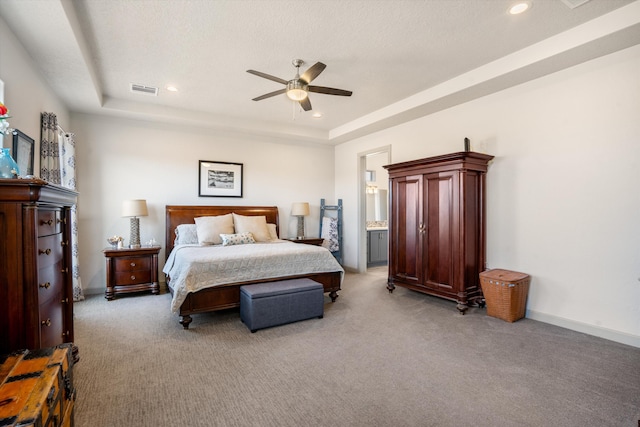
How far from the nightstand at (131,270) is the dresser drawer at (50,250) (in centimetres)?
249

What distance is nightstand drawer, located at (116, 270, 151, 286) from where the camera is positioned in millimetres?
4441

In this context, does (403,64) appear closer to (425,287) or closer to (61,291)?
(425,287)

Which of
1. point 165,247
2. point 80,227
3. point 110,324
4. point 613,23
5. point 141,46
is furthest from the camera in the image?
point 165,247

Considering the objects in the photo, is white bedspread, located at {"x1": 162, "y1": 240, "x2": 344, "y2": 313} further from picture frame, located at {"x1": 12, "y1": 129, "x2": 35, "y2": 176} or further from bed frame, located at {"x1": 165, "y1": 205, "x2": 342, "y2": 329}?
picture frame, located at {"x1": 12, "y1": 129, "x2": 35, "y2": 176}

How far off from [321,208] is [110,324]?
4.22 meters

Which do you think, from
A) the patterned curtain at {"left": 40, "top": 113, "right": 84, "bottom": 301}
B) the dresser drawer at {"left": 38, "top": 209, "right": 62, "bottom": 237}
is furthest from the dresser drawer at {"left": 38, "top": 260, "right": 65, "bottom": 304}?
the patterned curtain at {"left": 40, "top": 113, "right": 84, "bottom": 301}

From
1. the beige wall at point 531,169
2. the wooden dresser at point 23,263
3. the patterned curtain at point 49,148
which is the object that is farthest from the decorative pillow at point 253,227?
the wooden dresser at point 23,263

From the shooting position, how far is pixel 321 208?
21.8 ft

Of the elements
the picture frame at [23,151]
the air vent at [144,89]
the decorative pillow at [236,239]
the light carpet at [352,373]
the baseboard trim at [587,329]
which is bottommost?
the light carpet at [352,373]

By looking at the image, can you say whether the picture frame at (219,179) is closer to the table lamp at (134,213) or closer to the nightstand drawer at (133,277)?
the table lamp at (134,213)

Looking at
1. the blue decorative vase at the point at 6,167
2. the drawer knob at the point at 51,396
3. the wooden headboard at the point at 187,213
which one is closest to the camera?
the drawer knob at the point at 51,396

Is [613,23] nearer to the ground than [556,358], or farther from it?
farther from it

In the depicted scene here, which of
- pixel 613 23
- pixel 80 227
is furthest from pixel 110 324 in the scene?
pixel 613 23

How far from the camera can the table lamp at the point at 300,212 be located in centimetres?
606
